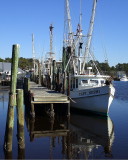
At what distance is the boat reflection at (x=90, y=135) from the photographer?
1461 cm

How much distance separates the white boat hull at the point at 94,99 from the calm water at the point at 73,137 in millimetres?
818

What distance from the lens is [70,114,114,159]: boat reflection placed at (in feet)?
47.9

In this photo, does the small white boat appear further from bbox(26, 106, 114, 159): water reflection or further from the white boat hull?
bbox(26, 106, 114, 159): water reflection

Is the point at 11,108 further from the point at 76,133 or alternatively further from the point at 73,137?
the point at 76,133

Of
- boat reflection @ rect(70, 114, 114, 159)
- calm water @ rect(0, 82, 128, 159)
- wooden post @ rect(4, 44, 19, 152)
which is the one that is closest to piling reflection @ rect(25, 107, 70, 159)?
calm water @ rect(0, 82, 128, 159)

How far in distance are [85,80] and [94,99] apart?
8.54 feet

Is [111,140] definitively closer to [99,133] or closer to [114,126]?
[99,133]

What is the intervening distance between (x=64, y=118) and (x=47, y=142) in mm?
7218

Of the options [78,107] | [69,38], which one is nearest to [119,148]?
[78,107]

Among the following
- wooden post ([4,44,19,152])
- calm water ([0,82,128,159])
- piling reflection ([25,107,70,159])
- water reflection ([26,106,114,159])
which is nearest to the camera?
wooden post ([4,44,19,152])

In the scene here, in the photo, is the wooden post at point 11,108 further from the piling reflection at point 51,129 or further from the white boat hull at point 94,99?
the white boat hull at point 94,99

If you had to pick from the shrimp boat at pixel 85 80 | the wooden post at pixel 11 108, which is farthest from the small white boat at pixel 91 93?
the wooden post at pixel 11 108

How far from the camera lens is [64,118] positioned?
23.0 metres

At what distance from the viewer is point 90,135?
1784 cm
